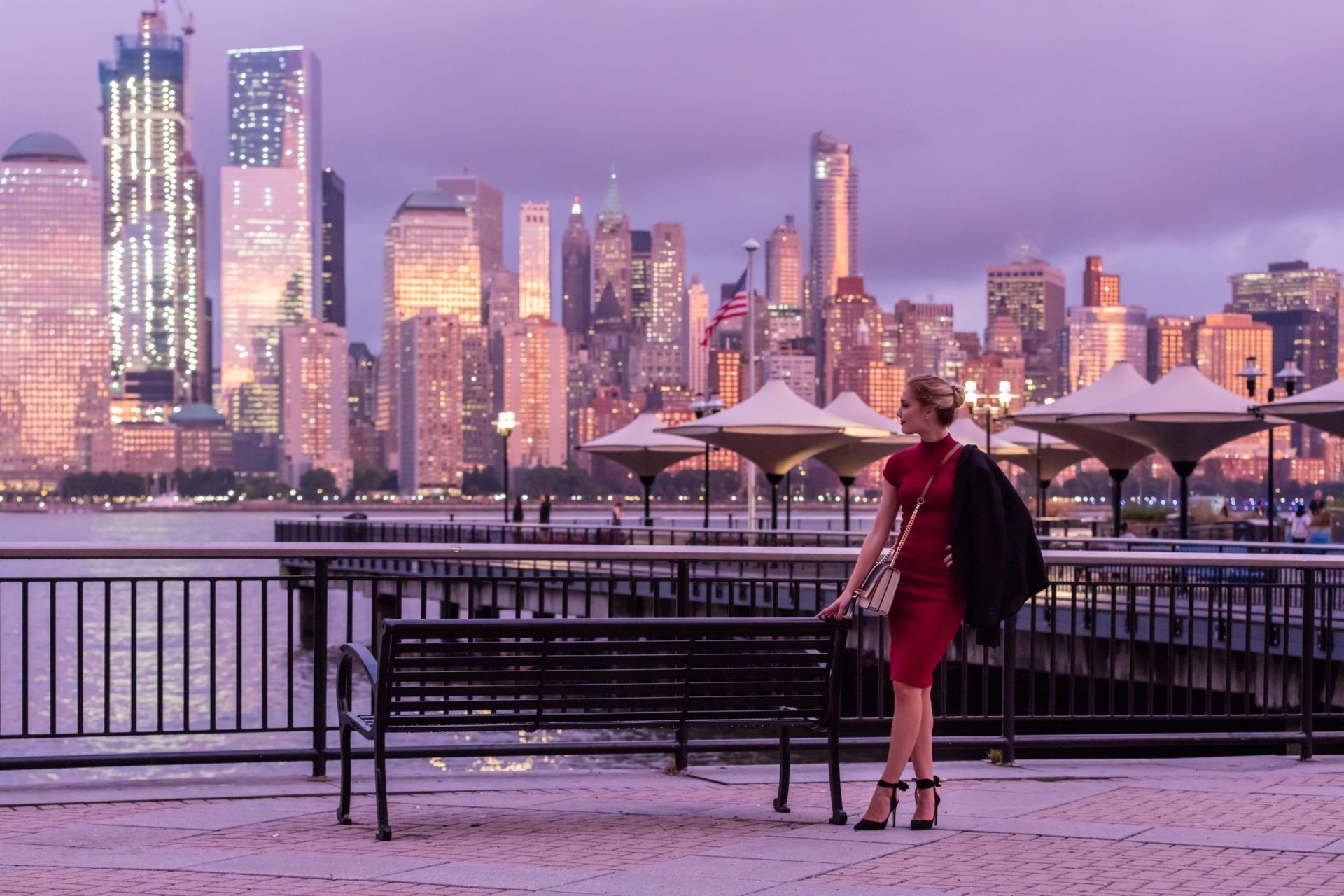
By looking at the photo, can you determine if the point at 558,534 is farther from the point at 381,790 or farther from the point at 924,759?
the point at 381,790

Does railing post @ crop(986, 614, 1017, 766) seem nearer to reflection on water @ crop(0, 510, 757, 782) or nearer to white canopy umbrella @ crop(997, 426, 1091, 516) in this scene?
reflection on water @ crop(0, 510, 757, 782)

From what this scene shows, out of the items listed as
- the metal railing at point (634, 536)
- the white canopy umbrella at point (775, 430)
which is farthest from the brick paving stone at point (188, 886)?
the white canopy umbrella at point (775, 430)

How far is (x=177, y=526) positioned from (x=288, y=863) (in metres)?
197

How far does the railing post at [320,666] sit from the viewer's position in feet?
28.2

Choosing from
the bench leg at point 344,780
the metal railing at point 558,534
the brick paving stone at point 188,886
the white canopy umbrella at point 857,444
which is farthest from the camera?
the white canopy umbrella at point 857,444

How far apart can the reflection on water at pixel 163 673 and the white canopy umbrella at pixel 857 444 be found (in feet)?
34.5

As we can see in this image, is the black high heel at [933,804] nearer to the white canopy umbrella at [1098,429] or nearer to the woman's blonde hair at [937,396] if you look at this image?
the woman's blonde hair at [937,396]

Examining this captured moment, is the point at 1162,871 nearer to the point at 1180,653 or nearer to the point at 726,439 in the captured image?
the point at 1180,653

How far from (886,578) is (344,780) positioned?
255cm

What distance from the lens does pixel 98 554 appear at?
848cm

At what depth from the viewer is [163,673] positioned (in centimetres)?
2023

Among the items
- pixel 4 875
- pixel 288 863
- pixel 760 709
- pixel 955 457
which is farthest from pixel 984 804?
pixel 4 875

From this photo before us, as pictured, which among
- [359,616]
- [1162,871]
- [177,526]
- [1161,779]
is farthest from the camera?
[177,526]

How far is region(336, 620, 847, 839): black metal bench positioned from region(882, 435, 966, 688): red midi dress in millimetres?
372
